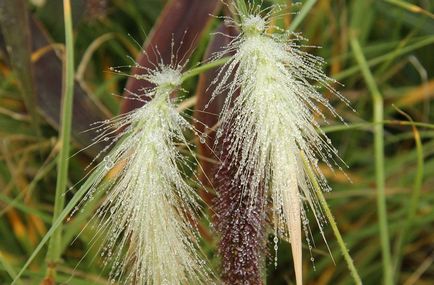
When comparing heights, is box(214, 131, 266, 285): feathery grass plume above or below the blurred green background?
below

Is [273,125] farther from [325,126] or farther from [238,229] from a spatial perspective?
[325,126]

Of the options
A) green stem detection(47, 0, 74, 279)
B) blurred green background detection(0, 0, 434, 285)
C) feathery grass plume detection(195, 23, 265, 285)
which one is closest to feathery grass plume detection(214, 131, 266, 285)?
feathery grass plume detection(195, 23, 265, 285)

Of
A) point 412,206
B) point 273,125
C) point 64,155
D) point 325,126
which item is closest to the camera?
point 273,125

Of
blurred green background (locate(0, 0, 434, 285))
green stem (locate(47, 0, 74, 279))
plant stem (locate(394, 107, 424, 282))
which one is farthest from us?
blurred green background (locate(0, 0, 434, 285))

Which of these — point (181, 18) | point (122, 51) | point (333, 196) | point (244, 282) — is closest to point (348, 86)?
point (333, 196)

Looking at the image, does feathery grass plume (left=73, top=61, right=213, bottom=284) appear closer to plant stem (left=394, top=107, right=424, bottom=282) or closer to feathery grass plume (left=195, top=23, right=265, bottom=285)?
feathery grass plume (left=195, top=23, right=265, bottom=285)

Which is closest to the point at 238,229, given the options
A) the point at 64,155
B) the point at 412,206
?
the point at 64,155

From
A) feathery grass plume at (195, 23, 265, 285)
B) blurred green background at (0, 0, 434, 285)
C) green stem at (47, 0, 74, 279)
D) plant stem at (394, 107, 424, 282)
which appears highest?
blurred green background at (0, 0, 434, 285)

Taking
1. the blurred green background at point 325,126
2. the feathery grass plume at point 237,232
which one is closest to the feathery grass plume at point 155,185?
the feathery grass plume at point 237,232

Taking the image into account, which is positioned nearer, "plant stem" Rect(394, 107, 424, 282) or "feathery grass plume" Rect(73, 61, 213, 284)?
"feathery grass plume" Rect(73, 61, 213, 284)

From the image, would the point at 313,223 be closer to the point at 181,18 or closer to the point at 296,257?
the point at 181,18
